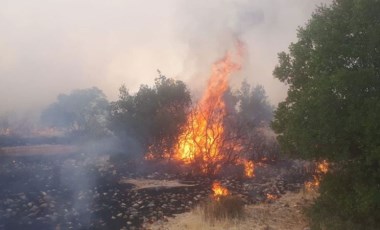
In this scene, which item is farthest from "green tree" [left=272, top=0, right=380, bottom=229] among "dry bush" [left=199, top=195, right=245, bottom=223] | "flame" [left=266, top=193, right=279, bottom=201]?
"flame" [left=266, top=193, right=279, bottom=201]

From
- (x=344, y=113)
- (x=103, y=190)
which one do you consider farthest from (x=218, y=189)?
(x=344, y=113)

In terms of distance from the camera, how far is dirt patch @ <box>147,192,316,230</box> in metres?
15.2

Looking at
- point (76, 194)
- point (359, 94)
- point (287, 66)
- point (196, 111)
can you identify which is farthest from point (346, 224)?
point (196, 111)

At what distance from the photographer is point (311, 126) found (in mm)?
13055

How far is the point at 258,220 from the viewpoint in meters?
16.0

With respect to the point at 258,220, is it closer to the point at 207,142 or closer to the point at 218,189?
the point at 218,189

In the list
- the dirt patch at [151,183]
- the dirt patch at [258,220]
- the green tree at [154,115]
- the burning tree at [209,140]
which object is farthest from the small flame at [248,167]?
the dirt patch at [258,220]

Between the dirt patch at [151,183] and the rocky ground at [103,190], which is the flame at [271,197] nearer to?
the rocky ground at [103,190]

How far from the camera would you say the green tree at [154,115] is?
29.9 metres

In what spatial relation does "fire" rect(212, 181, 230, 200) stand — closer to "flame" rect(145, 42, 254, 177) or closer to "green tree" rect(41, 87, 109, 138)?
"flame" rect(145, 42, 254, 177)

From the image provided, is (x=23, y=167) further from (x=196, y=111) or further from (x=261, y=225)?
(x=261, y=225)

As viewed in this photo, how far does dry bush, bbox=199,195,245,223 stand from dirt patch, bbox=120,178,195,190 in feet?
21.8

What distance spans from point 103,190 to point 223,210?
8.96 metres

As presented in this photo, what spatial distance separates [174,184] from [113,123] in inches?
427
